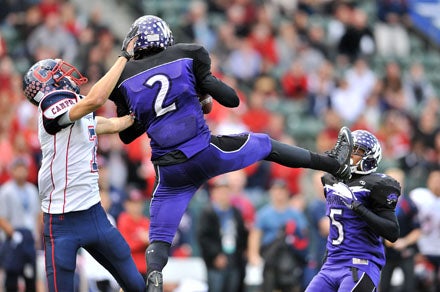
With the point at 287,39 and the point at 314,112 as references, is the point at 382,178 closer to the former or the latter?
the point at 314,112

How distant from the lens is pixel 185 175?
816 centimetres

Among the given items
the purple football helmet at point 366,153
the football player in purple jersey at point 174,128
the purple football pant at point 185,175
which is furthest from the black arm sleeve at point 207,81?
the purple football helmet at point 366,153

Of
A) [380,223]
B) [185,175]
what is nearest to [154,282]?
[185,175]

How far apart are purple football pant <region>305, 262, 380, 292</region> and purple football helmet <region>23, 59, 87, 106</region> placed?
2.55 metres

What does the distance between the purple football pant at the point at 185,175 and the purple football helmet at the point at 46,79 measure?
1.01 meters

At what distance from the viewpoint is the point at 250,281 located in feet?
45.0

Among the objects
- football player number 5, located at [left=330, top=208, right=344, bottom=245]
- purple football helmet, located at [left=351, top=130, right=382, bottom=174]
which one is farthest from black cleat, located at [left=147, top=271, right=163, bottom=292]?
purple football helmet, located at [left=351, top=130, right=382, bottom=174]

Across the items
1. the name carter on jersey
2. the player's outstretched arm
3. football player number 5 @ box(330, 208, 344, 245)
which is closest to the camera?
the name carter on jersey

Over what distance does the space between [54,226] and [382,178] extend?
2.73 meters

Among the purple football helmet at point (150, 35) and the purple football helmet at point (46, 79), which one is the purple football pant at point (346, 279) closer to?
the purple football helmet at point (150, 35)

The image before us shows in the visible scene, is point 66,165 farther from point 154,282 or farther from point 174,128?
point 154,282

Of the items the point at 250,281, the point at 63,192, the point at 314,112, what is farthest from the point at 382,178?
the point at 314,112

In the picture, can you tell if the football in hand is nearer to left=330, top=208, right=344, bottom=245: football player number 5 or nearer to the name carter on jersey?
the name carter on jersey

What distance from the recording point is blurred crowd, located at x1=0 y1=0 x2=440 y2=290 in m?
14.6
